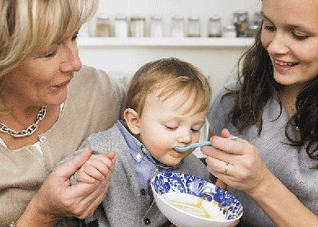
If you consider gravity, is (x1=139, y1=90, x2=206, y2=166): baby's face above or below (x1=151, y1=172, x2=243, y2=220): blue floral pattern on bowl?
above

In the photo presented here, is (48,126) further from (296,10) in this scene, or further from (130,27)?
(130,27)

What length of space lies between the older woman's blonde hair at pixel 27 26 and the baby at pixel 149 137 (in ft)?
1.22

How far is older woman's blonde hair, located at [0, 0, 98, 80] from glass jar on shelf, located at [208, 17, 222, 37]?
8.19 feet

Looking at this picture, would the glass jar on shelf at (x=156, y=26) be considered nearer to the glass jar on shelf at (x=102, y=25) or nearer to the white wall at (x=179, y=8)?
the white wall at (x=179, y=8)

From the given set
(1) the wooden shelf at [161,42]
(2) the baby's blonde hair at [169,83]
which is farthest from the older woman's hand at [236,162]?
(1) the wooden shelf at [161,42]

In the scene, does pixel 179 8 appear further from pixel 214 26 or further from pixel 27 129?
pixel 27 129

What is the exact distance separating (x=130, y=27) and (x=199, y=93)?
221 centimetres

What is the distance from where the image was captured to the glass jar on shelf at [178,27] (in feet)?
12.0

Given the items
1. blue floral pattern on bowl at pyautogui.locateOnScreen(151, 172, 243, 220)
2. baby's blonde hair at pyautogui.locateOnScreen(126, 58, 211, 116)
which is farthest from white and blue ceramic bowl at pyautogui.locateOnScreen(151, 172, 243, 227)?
baby's blonde hair at pyautogui.locateOnScreen(126, 58, 211, 116)

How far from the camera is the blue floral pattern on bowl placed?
1.46 metres

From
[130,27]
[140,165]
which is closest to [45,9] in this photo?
[140,165]

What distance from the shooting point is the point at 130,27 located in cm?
365

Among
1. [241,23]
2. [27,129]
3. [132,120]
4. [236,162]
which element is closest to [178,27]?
[241,23]

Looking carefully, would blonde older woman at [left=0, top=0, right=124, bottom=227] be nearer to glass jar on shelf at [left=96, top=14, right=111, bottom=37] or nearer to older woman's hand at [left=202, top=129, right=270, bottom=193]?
older woman's hand at [left=202, top=129, right=270, bottom=193]
